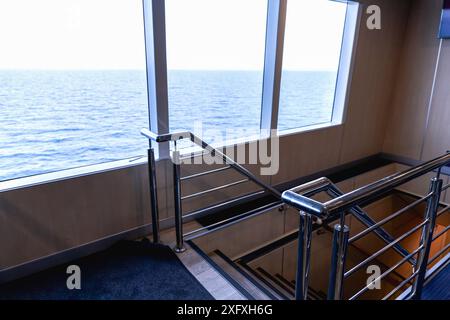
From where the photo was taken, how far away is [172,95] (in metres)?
2.31

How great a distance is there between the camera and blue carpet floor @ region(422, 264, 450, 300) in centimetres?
159

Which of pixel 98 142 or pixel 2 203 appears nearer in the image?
pixel 2 203

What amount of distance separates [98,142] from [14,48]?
73cm

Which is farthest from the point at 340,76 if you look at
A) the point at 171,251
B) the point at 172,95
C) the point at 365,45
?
the point at 171,251

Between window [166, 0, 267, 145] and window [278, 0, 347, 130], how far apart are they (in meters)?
0.30

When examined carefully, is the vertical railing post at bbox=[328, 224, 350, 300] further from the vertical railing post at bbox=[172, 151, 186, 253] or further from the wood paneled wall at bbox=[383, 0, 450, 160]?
the wood paneled wall at bbox=[383, 0, 450, 160]

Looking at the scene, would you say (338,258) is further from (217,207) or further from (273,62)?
(273,62)

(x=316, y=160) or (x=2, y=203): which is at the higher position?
(x=2, y=203)

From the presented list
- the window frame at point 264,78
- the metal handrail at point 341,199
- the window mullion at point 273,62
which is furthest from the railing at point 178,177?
the metal handrail at point 341,199

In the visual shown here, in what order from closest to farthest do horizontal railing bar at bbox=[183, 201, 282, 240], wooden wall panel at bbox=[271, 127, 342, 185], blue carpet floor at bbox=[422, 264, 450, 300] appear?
blue carpet floor at bbox=[422, 264, 450, 300] < horizontal railing bar at bbox=[183, 201, 282, 240] < wooden wall panel at bbox=[271, 127, 342, 185]

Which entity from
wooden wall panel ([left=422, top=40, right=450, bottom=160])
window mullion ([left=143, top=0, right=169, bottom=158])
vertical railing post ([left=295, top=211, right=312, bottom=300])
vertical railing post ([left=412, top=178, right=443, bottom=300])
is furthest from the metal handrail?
wooden wall panel ([left=422, top=40, right=450, bottom=160])
